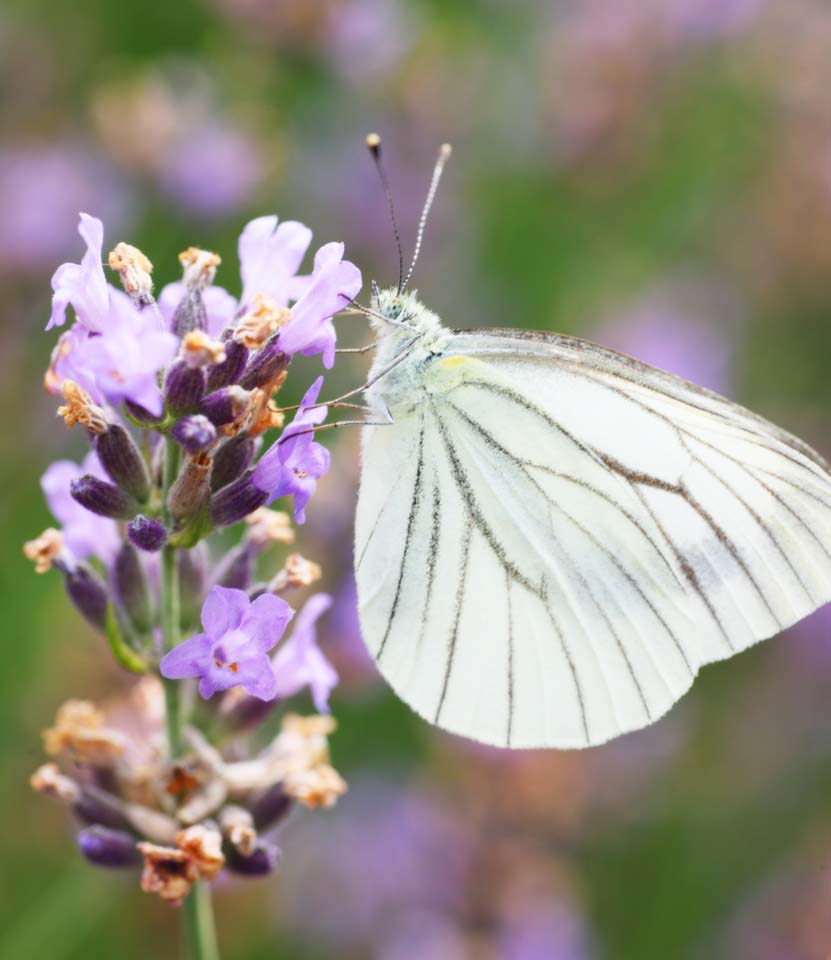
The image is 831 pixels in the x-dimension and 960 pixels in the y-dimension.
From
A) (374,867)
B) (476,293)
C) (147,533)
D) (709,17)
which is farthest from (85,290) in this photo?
(709,17)

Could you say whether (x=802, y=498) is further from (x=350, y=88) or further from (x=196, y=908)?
(x=350, y=88)

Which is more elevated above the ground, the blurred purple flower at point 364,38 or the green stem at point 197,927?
the blurred purple flower at point 364,38

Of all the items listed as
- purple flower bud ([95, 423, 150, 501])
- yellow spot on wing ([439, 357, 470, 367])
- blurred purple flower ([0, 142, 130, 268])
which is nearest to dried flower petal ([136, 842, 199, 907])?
purple flower bud ([95, 423, 150, 501])

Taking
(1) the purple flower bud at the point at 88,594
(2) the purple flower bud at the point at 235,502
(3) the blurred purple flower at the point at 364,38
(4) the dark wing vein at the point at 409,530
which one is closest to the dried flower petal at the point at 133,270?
(2) the purple flower bud at the point at 235,502

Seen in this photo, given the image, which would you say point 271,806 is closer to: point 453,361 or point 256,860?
point 256,860

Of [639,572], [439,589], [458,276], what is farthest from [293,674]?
[458,276]

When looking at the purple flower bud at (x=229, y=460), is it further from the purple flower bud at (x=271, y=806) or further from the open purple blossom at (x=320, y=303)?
the purple flower bud at (x=271, y=806)

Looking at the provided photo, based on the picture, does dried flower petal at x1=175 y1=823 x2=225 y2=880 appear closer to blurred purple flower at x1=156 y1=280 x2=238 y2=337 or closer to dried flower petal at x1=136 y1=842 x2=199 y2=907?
dried flower petal at x1=136 y1=842 x2=199 y2=907
